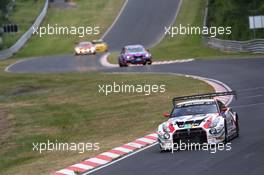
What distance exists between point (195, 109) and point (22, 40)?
68.2m

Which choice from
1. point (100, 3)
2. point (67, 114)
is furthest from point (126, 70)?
point (100, 3)

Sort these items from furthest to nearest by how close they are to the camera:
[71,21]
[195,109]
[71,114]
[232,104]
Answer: [71,21] < [71,114] < [232,104] < [195,109]

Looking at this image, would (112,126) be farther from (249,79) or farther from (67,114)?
(249,79)

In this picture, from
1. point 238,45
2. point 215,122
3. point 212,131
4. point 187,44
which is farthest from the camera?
point 187,44

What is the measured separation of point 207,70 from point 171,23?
4285 cm

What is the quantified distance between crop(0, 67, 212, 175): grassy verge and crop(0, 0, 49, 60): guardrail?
37.1 metres

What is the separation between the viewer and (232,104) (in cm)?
2891

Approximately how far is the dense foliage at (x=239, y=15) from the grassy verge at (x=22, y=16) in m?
24.4

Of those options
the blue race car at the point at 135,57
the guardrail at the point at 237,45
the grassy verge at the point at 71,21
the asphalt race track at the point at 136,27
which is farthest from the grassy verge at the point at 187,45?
the grassy verge at the point at 71,21

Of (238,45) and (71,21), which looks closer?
(238,45)

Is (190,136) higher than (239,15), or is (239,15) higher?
(239,15)

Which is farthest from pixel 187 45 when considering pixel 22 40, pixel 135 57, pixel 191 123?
pixel 191 123

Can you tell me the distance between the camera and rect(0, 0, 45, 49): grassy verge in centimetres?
9054

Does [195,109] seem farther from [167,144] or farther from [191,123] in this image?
[167,144]
